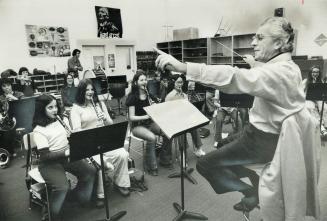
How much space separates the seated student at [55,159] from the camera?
260 centimetres

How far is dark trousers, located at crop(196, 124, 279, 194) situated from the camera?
2.06m

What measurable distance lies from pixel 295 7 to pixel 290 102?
24.5 feet

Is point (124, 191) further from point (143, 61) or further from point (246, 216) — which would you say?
point (143, 61)

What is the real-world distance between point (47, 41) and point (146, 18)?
4341 millimetres

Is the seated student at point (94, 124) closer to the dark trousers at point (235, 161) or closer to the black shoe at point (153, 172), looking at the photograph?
the black shoe at point (153, 172)

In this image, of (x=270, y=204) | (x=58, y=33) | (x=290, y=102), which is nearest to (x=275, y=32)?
(x=290, y=102)

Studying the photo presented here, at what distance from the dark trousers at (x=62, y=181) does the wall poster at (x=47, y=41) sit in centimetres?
683

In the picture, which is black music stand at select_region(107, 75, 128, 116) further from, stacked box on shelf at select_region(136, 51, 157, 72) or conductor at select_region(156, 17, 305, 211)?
conductor at select_region(156, 17, 305, 211)

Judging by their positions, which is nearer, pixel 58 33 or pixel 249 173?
pixel 249 173

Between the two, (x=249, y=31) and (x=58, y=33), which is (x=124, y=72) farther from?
(x=249, y=31)

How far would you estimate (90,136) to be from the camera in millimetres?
2293

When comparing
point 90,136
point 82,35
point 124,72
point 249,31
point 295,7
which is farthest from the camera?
point 124,72

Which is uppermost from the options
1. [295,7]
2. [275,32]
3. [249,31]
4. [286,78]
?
[295,7]

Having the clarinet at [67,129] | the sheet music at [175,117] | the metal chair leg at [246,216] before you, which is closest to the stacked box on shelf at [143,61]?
the clarinet at [67,129]
